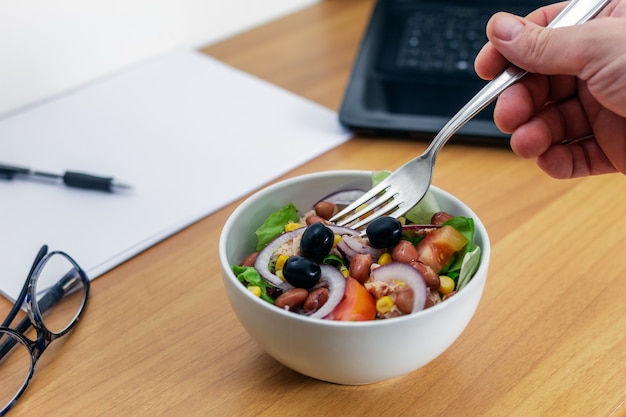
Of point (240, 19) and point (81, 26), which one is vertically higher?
point (81, 26)

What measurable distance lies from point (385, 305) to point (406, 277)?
33mm

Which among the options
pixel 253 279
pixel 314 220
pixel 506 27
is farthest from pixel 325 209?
pixel 506 27

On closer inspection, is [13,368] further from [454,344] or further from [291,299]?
[454,344]

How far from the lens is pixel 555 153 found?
0.85 meters

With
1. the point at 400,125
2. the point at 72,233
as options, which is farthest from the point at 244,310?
the point at 400,125

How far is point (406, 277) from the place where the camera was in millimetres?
643

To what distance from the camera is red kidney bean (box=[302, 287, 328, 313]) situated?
644mm

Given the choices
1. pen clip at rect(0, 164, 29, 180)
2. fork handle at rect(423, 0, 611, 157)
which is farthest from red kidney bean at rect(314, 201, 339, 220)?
pen clip at rect(0, 164, 29, 180)

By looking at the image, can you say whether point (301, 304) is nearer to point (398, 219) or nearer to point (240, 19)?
point (398, 219)

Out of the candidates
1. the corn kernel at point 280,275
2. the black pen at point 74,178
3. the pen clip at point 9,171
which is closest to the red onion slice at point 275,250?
the corn kernel at point 280,275

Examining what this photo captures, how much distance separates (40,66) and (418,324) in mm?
911

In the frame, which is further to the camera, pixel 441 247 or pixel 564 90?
pixel 564 90

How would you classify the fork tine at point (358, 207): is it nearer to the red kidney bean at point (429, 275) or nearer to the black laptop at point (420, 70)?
the red kidney bean at point (429, 275)

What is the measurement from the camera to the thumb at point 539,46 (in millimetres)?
698
